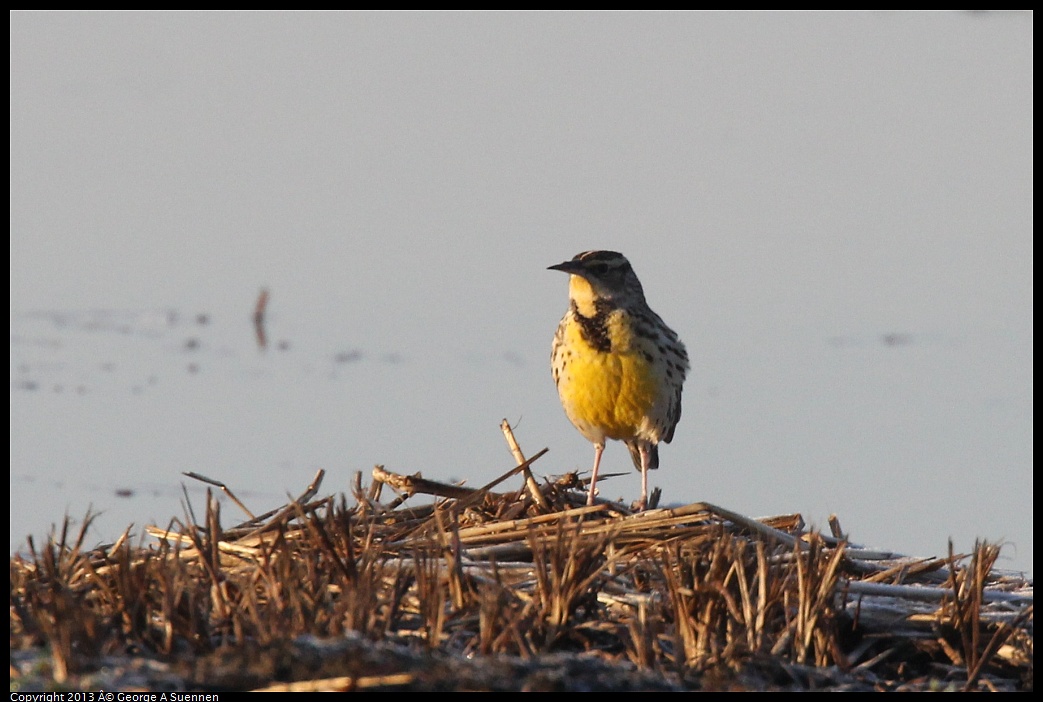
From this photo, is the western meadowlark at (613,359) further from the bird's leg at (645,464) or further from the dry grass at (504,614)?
the dry grass at (504,614)

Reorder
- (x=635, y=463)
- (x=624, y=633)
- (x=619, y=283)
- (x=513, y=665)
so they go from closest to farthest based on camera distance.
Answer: (x=513, y=665) < (x=624, y=633) < (x=619, y=283) < (x=635, y=463)

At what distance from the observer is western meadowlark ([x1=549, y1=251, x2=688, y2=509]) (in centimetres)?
970

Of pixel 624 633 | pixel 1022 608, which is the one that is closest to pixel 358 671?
pixel 624 633

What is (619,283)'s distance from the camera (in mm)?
9984

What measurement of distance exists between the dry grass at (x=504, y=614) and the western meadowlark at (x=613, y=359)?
7.73ft

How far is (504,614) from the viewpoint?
241 inches

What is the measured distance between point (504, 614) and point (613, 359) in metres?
3.74

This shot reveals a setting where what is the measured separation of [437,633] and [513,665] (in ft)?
1.05

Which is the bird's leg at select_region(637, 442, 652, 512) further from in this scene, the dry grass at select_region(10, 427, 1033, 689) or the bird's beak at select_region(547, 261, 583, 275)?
the dry grass at select_region(10, 427, 1033, 689)

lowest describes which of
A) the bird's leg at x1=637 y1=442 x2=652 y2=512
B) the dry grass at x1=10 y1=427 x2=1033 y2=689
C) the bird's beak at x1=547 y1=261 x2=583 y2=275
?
the dry grass at x1=10 y1=427 x2=1033 y2=689

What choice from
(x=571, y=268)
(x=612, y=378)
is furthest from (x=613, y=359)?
(x=571, y=268)

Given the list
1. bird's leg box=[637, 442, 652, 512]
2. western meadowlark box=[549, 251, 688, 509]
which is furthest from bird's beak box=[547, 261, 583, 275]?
bird's leg box=[637, 442, 652, 512]

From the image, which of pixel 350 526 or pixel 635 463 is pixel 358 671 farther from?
pixel 635 463

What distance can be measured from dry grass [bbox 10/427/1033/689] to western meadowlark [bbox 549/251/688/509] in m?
2.35
